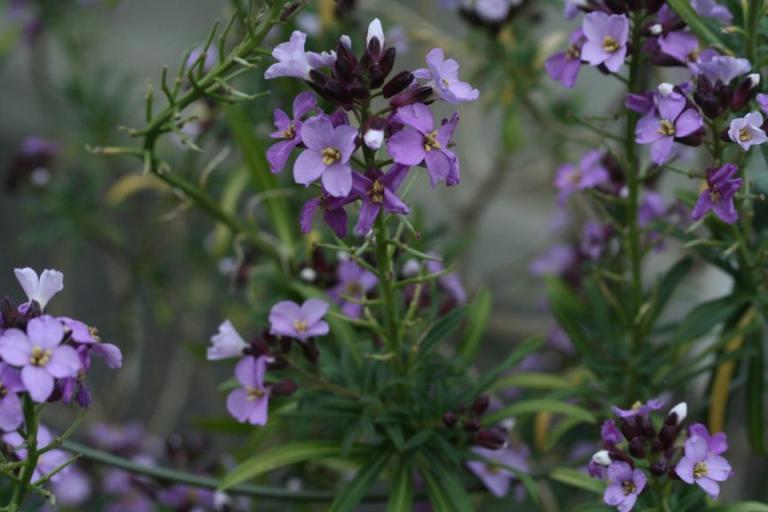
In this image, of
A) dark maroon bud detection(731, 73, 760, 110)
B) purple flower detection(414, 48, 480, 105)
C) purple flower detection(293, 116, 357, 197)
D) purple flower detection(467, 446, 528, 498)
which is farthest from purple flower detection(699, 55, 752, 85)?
purple flower detection(467, 446, 528, 498)

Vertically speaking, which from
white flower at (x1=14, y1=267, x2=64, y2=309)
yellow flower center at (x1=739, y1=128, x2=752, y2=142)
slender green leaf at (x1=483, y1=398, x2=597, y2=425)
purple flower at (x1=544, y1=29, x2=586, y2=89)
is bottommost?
slender green leaf at (x1=483, y1=398, x2=597, y2=425)

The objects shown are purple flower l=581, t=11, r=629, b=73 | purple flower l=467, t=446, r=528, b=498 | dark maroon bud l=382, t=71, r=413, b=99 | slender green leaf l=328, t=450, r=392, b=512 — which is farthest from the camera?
purple flower l=467, t=446, r=528, b=498

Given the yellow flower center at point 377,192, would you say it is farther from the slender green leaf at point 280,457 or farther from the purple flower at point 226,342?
the slender green leaf at point 280,457

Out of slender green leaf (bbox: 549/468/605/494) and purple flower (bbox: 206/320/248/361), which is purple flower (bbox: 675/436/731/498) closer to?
slender green leaf (bbox: 549/468/605/494)

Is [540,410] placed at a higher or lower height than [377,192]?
lower

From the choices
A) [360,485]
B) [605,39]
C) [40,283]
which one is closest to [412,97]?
[605,39]

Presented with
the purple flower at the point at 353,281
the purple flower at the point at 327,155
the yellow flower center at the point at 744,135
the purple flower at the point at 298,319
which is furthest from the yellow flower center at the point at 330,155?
the purple flower at the point at 353,281

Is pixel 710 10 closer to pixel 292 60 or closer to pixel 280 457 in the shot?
pixel 292 60
